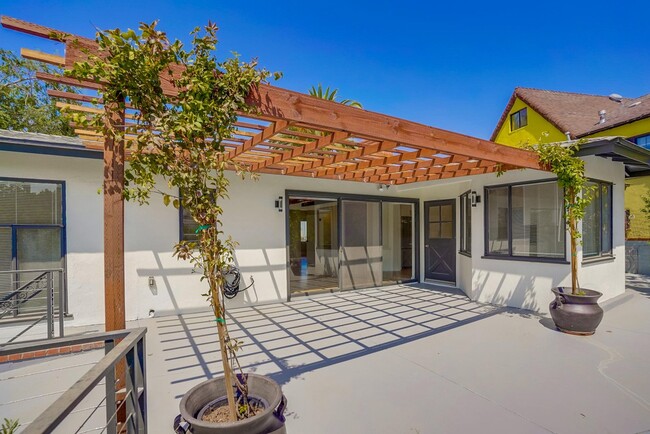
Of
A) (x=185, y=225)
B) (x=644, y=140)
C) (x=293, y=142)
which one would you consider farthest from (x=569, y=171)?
(x=644, y=140)

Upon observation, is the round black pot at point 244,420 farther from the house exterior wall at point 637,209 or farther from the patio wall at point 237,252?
the house exterior wall at point 637,209

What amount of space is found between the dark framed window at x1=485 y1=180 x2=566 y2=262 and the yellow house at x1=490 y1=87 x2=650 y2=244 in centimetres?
352

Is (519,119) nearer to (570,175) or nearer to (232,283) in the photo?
(570,175)

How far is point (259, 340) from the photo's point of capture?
4492 mm

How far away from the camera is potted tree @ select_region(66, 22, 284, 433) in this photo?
1777mm

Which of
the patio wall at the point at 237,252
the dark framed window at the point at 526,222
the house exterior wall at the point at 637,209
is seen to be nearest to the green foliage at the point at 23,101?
the patio wall at the point at 237,252

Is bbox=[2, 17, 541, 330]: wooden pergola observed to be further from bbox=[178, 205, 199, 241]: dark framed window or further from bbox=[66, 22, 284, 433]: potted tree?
bbox=[178, 205, 199, 241]: dark framed window

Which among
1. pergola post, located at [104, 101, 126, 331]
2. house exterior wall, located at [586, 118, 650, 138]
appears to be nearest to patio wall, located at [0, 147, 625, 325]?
pergola post, located at [104, 101, 126, 331]

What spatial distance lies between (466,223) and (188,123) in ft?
22.3

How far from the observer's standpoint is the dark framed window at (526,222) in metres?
5.61

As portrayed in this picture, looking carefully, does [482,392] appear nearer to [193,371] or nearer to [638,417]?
[638,417]

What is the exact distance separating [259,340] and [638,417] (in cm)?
384

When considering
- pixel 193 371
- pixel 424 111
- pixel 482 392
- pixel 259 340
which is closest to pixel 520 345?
pixel 482 392

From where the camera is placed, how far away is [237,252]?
6270mm
